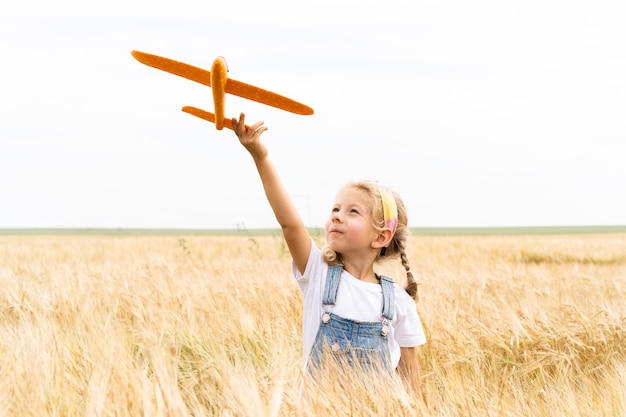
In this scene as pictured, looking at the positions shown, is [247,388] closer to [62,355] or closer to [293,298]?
[62,355]

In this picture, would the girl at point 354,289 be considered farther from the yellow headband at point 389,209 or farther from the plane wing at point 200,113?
the plane wing at point 200,113

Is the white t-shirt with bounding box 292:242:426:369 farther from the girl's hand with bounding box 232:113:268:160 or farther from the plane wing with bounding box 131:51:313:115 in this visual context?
the plane wing with bounding box 131:51:313:115

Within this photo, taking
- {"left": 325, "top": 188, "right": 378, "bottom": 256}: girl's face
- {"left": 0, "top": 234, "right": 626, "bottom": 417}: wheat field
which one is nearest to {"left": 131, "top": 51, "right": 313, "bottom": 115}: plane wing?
{"left": 325, "top": 188, "right": 378, "bottom": 256}: girl's face

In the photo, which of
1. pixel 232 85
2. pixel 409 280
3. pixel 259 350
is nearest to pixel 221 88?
pixel 232 85

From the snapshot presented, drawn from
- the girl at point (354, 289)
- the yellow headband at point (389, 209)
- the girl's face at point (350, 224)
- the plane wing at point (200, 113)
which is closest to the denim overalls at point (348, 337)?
the girl at point (354, 289)

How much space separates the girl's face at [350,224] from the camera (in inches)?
97.4

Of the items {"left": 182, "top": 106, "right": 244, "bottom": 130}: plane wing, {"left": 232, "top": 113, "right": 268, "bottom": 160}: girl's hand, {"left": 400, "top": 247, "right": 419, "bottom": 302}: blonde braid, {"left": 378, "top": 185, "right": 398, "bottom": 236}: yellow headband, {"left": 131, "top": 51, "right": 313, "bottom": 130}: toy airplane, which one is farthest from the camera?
{"left": 400, "top": 247, "right": 419, "bottom": 302}: blonde braid

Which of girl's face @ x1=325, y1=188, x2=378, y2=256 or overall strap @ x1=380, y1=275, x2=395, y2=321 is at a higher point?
girl's face @ x1=325, y1=188, x2=378, y2=256

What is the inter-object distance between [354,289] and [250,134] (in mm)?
710

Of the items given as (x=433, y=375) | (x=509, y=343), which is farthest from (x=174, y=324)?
(x=509, y=343)

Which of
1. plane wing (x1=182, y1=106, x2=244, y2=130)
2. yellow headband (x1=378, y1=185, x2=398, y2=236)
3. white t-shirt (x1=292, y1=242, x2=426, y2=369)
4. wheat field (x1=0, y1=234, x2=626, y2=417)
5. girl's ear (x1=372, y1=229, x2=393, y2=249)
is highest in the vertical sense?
plane wing (x1=182, y1=106, x2=244, y2=130)

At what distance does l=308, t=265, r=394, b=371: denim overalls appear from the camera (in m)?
2.43

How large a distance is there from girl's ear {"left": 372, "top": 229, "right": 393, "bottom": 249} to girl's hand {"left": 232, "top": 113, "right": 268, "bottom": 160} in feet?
1.98

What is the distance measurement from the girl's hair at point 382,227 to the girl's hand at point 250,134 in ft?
1.64
